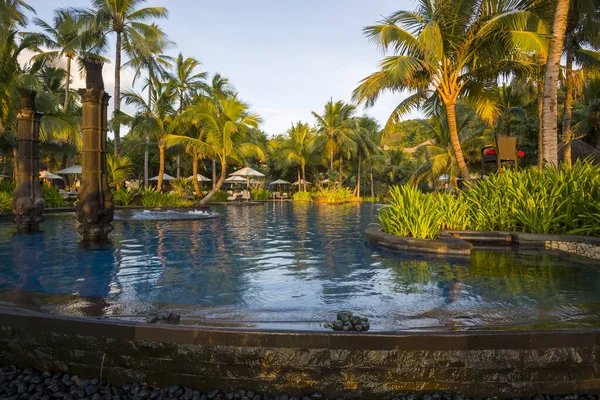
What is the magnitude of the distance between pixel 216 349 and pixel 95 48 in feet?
95.8

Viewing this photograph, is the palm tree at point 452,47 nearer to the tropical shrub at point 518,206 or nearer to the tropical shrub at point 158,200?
the tropical shrub at point 518,206

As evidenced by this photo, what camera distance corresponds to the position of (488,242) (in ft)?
29.1

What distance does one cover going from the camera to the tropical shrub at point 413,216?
8562mm

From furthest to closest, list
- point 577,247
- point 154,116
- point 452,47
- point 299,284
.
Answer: point 154,116 < point 452,47 < point 577,247 < point 299,284

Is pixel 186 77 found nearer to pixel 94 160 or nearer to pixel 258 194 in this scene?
pixel 258 194

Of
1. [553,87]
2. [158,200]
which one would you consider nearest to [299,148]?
[158,200]

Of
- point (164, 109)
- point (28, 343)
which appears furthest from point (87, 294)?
point (164, 109)

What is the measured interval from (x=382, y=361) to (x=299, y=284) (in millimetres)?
2581

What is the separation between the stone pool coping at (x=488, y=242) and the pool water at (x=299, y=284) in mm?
330

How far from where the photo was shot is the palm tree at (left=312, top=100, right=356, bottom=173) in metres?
38.8

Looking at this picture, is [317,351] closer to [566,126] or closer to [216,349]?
[216,349]

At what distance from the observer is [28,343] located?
3.32 m

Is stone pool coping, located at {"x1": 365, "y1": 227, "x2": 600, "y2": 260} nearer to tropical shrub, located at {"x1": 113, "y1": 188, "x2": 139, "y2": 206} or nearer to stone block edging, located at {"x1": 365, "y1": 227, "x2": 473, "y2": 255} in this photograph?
stone block edging, located at {"x1": 365, "y1": 227, "x2": 473, "y2": 255}

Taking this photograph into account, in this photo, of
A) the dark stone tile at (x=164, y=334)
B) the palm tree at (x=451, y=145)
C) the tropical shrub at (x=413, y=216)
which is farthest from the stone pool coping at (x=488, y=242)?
the palm tree at (x=451, y=145)
